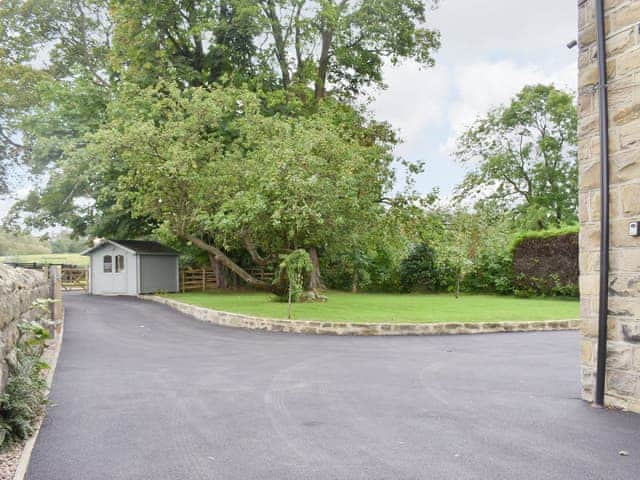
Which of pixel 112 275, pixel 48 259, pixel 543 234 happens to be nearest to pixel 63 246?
pixel 48 259

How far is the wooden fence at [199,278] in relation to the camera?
26797mm

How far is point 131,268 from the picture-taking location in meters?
24.6

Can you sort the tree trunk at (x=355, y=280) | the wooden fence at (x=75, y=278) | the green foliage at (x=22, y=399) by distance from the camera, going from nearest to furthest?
the green foliage at (x=22, y=399)
the tree trunk at (x=355, y=280)
the wooden fence at (x=75, y=278)

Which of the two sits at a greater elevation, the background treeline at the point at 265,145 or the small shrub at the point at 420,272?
the background treeline at the point at 265,145

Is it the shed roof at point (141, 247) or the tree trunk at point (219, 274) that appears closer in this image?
the shed roof at point (141, 247)

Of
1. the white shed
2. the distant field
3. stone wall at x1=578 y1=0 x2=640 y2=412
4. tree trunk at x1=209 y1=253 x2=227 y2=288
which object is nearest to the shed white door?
the white shed

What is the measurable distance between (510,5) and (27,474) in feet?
52.4

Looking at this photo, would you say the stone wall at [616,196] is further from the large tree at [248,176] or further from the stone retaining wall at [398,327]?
the large tree at [248,176]

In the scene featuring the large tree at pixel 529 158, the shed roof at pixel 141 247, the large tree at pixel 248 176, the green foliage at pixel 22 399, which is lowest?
the green foliage at pixel 22 399

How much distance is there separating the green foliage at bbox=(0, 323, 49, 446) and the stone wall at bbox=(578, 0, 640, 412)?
17.4ft

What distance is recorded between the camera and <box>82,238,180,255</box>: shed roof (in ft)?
80.8

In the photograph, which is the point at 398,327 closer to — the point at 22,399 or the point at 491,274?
the point at 22,399

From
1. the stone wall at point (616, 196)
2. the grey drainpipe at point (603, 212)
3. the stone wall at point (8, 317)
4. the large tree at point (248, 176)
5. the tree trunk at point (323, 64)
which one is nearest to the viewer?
the stone wall at point (8, 317)

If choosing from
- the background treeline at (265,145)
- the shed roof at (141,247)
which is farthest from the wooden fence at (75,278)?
the shed roof at (141,247)
